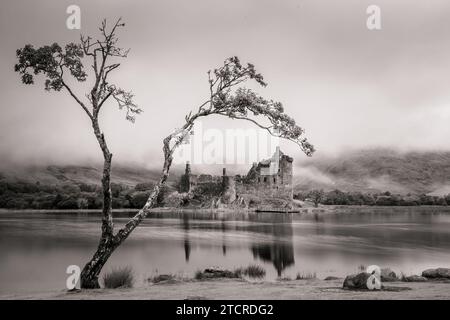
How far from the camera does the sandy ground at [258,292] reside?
1084cm

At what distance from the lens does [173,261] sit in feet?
75.4

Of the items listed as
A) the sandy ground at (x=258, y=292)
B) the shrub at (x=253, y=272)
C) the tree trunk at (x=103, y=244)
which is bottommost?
the shrub at (x=253, y=272)

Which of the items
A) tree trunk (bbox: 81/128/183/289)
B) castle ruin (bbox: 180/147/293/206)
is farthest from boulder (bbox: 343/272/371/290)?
castle ruin (bbox: 180/147/293/206)

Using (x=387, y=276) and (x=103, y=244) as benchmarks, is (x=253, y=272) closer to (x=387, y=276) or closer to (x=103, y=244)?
(x=387, y=276)

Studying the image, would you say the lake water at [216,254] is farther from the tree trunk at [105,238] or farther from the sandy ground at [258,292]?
the sandy ground at [258,292]

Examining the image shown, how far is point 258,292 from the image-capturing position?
39.5 ft

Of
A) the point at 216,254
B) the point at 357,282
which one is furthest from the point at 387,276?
the point at 216,254

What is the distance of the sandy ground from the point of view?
10844 millimetres

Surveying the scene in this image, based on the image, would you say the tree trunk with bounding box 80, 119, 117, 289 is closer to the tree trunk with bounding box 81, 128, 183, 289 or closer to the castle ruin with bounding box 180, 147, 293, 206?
the tree trunk with bounding box 81, 128, 183, 289

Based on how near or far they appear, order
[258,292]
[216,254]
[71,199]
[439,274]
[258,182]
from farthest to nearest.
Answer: [71,199] < [258,182] < [216,254] < [439,274] < [258,292]

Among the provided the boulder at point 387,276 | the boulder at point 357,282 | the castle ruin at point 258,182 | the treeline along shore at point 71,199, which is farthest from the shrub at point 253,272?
the treeline along shore at point 71,199
